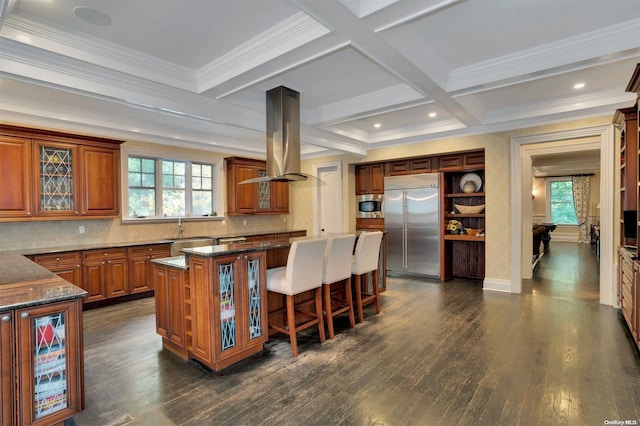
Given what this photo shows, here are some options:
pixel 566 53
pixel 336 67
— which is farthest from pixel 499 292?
pixel 336 67

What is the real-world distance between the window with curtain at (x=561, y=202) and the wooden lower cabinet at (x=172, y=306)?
13.2 meters

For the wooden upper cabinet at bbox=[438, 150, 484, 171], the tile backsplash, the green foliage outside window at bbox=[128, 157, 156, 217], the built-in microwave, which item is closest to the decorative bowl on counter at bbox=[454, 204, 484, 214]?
the wooden upper cabinet at bbox=[438, 150, 484, 171]

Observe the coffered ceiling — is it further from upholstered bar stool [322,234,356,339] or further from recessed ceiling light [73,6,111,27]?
upholstered bar stool [322,234,356,339]

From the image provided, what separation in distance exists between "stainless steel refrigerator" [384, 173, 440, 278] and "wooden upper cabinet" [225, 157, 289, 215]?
2438mm

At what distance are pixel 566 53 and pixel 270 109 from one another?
117 inches

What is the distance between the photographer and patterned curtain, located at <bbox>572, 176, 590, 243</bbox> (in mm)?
11102

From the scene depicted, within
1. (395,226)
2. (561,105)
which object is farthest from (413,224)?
(561,105)

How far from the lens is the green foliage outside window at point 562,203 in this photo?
11.6m

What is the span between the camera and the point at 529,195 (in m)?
5.84

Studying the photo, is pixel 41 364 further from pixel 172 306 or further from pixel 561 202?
pixel 561 202

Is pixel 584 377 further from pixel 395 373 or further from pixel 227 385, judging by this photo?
pixel 227 385

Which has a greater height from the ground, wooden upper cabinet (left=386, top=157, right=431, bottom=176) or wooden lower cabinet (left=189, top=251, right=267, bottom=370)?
wooden upper cabinet (left=386, top=157, right=431, bottom=176)

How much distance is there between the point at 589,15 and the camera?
8.32ft

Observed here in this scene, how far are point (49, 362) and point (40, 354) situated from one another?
0.07 m
